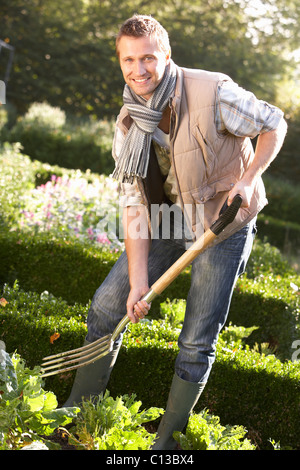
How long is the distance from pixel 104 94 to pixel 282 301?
20.6 meters

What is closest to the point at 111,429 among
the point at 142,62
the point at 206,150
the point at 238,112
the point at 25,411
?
the point at 25,411

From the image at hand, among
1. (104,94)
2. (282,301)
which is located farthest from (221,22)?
(282,301)

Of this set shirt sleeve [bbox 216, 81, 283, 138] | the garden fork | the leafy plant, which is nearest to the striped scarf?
shirt sleeve [bbox 216, 81, 283, 138]

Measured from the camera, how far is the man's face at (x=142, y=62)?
2.22m

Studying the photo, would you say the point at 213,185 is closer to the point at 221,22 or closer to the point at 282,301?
→ the point at 282,301

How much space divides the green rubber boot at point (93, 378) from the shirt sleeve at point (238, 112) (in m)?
1.17

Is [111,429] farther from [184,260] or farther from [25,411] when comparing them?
[184,260]

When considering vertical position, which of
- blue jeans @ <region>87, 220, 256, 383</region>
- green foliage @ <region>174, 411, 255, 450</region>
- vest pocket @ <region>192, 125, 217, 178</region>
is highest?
vest pocket @ <region>192, 125, 217, 178</region>

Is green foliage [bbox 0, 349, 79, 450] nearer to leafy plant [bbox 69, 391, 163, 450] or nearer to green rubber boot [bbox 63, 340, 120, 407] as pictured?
leafy plant [bbox 69, 391, 163, 450]

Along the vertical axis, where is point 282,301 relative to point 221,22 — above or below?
below

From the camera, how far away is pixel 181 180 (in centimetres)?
235

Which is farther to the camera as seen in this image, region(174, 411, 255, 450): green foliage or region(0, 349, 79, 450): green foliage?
region(174, 411, 255, 450): green foliage

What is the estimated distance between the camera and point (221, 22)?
2545 centimetres

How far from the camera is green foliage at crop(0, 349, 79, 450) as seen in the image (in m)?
2.17
